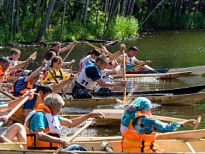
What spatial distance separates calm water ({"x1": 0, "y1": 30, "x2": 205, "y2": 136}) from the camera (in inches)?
583

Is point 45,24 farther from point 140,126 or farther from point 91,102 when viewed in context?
point 140,126

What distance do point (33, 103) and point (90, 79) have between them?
9.09 feet

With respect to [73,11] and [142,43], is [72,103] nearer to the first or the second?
[142,43]

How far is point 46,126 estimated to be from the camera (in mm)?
8633

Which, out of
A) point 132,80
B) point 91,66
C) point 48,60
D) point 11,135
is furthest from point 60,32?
point 11,135

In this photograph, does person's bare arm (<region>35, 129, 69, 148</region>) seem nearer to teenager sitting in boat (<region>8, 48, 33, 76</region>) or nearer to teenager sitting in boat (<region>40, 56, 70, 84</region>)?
teenager sitting in boat (<region>40, 56, 70, 84</region>)

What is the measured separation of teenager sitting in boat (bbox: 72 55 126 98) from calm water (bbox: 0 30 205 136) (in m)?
0.48

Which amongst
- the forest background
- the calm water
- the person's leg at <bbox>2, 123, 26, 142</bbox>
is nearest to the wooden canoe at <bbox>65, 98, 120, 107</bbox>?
the calm water

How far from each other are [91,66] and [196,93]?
11.1 feet

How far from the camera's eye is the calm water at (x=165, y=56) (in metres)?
14.8

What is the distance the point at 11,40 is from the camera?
3194 cm

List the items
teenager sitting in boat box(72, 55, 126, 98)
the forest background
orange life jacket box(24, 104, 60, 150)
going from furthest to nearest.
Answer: the forest background < teenager sitting in boat box(72, 55, 126, 98) < orange life jacket box(24, 104, 60, 150)

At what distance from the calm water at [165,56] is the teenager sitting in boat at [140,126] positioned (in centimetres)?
425

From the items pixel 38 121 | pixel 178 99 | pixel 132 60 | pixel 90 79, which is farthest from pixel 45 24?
pixel 38 121
